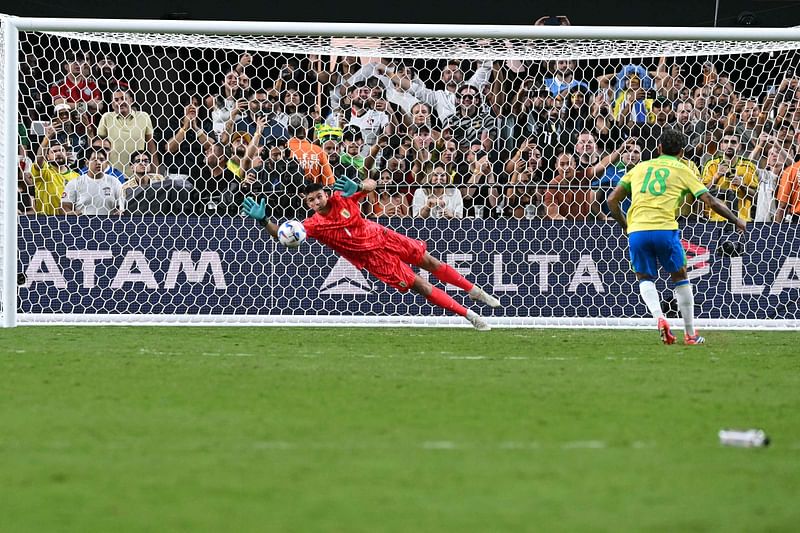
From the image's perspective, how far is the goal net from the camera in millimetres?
11625

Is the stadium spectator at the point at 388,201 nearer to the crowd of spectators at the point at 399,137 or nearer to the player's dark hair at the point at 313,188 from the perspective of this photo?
the crowd of spectators at the point at 399,137

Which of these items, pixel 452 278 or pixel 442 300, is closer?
pixel 442 300

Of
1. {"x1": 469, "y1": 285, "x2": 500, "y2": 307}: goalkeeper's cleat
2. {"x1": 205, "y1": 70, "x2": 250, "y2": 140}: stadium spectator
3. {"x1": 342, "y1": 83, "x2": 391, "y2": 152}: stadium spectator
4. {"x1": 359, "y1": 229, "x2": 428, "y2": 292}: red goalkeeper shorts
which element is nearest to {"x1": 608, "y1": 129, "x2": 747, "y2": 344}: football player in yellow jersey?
{"x1": 469, "y1": 285, "x2": 500, "y2": 307}: goalkeeper's cleat

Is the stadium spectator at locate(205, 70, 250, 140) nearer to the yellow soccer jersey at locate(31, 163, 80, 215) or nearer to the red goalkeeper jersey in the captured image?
the yellow soccer jersey at locate(31, 163, 80, 215)

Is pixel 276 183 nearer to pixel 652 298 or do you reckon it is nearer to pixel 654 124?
pixel 654 124

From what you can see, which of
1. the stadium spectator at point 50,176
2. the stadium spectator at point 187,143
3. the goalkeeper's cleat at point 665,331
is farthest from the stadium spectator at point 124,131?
the goalkeeper's cleat at point 665,331

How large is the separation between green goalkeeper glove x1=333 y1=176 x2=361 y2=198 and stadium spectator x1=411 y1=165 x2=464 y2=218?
1265 millimetres

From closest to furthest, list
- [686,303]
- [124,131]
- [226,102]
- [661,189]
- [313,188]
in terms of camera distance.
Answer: [661,189] → [686,303] → [313,188] → [124,131] → [226,102]

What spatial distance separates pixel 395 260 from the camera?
10.9 metres

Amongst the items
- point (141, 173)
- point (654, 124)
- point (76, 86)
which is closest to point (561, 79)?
point (654, 124)

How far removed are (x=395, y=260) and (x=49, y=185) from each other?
3.69m

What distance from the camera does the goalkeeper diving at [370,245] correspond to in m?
10.8

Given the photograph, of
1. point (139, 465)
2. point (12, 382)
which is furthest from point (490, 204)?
point (139, 465)

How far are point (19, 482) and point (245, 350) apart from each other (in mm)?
4970
